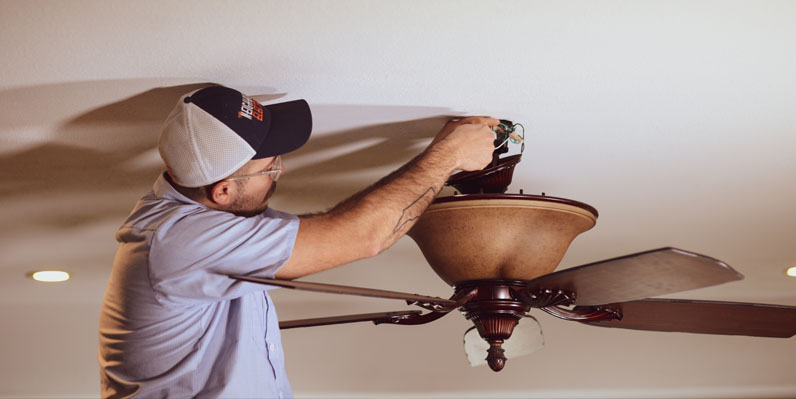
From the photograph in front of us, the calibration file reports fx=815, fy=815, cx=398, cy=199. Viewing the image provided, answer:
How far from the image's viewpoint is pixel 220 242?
58.3 inches

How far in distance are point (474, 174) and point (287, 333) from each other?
2404mm

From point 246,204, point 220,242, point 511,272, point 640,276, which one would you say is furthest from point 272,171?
point 640,276

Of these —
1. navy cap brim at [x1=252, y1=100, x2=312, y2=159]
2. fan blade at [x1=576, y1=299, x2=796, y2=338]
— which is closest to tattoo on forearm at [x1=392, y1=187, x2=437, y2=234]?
navy cap brim at [x1=252, y1=100, x2=312, y2=159]

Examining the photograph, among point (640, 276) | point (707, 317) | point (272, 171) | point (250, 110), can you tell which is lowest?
point (707, 317)

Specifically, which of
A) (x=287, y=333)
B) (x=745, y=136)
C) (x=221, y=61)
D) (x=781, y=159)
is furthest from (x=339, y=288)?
(x=287, y=333)

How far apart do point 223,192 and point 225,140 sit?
145 mm

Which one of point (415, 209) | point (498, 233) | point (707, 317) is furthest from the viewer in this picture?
point (707, 317)

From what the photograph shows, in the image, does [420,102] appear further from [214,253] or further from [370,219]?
[214,253]

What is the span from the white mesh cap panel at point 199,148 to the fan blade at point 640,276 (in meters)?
0.65

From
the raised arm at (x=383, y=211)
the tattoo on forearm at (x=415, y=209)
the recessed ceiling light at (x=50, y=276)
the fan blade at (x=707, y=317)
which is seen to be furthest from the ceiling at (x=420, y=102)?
the fan blade at (x=707, y=317)

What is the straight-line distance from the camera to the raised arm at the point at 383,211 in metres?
1.52

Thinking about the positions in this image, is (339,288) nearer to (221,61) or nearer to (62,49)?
(221,61)

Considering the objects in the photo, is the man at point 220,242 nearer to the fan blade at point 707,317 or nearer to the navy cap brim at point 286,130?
the navy cap brim at point 286,130

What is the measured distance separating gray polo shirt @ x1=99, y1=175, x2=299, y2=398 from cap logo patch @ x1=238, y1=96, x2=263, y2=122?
0.64 ft
